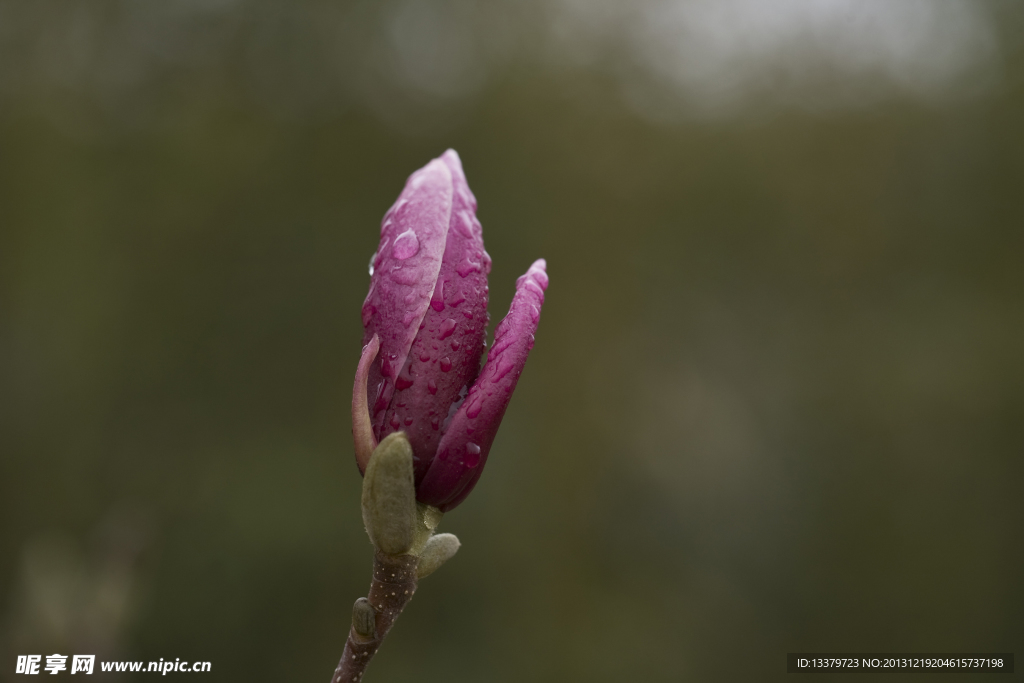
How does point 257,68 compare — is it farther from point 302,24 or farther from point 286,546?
point 286,546

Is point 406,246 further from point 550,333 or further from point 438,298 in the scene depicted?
point 550,333

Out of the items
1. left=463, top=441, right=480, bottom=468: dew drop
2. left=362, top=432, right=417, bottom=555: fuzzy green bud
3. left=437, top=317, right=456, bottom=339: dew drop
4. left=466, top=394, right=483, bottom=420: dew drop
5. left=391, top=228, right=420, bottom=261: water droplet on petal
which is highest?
left=391, top=228, right=420, bottom=261: water droplet on petal

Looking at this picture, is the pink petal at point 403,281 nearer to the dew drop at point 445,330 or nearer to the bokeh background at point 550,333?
the dew drop at point 445,330

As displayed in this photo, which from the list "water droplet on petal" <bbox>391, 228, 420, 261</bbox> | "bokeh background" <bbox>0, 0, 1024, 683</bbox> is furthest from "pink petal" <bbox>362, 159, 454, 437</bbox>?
"bokeh background" <bbox>0, 0, 1024, 683</bbox>

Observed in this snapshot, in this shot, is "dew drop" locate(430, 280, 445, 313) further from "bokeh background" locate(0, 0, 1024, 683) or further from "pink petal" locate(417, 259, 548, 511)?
"bokeh background" locate(0, 0, 1024, 683)

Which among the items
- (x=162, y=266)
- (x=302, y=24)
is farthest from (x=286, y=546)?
(x=302, y=24)

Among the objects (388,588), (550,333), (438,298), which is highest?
(550,333)

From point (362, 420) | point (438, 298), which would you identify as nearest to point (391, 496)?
point (362, 420)
